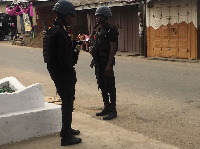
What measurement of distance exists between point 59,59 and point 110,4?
1435 cm

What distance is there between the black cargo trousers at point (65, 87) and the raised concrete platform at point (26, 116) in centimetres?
44

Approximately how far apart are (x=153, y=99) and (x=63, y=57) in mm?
3394

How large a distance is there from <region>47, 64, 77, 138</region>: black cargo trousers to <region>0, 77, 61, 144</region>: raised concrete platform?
1.45 ft

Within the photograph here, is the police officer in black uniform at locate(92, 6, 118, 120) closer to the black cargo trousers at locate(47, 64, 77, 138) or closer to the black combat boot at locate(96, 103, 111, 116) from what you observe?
the black combat boot at locate(96, 103, 111, 116)

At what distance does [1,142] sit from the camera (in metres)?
3.93

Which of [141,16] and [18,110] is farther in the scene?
[141,16]

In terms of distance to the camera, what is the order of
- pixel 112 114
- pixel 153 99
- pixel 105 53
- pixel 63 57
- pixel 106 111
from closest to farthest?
pixel 63 57
pixel 105 53
pixel 112 114
pixel 106 111
pixel 153 99

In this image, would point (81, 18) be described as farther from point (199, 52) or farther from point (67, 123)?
point (67, 123)

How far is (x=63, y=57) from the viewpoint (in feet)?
12.1

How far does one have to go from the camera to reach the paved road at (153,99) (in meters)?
4.67

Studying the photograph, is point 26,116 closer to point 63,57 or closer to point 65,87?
point 65,87

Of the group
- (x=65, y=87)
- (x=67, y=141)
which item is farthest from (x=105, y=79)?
(x=67, y=141)

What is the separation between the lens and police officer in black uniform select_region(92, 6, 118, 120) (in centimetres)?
509

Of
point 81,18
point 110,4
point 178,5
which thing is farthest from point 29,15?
point 178,5
